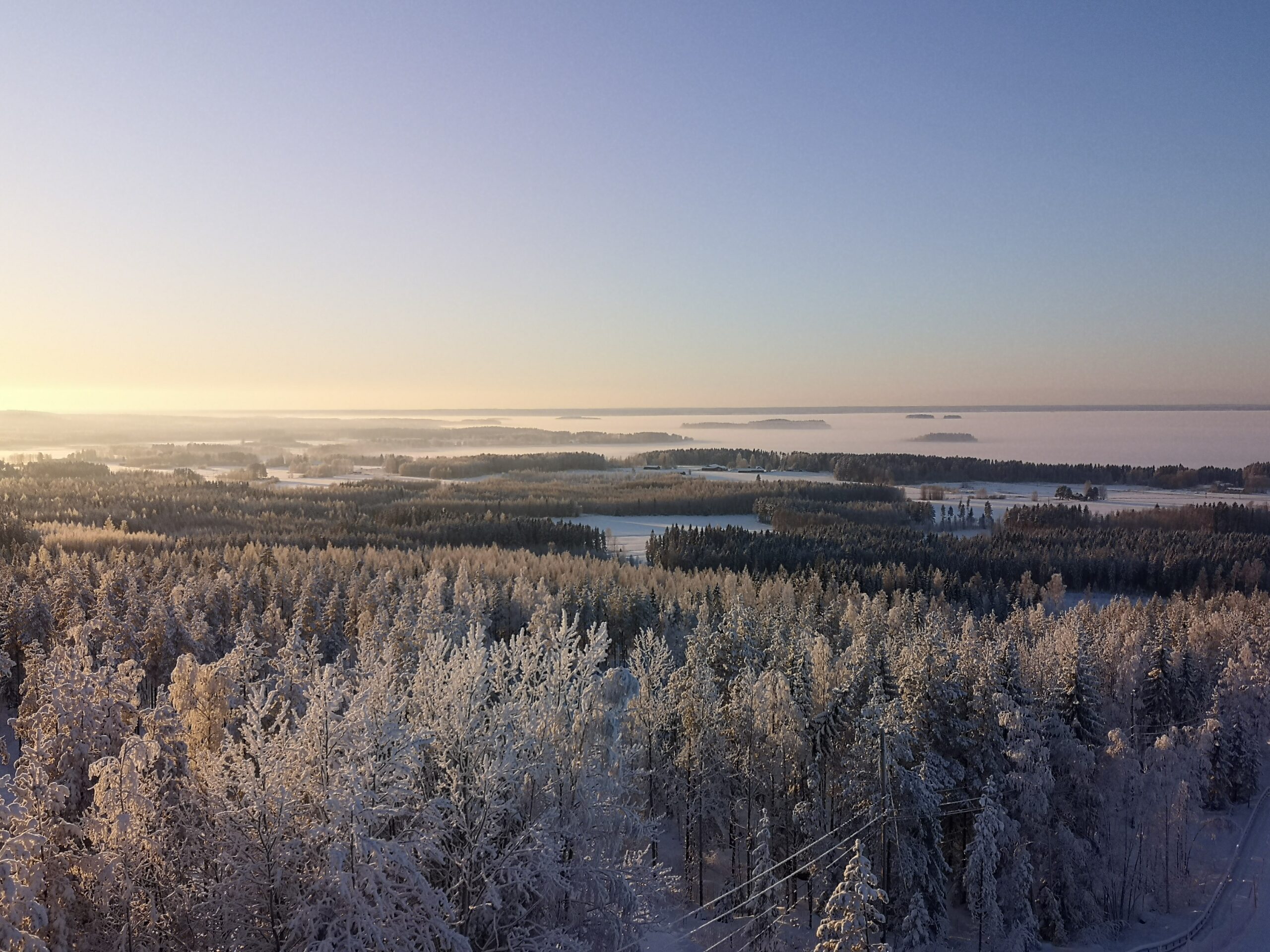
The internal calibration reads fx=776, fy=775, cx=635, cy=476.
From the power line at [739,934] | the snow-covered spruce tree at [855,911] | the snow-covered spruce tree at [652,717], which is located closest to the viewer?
the snow-covered spruce tree at [855,911]

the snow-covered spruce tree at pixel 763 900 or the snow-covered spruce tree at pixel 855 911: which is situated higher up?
the snow-covered spruce tree at pixel 855 911

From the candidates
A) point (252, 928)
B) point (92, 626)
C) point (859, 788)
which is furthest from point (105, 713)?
point (92, 626)

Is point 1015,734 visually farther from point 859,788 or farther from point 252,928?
point 252,928

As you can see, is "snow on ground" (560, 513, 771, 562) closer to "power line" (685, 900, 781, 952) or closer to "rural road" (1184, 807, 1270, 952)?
"rural road" (1184, 807, 1270, 952)

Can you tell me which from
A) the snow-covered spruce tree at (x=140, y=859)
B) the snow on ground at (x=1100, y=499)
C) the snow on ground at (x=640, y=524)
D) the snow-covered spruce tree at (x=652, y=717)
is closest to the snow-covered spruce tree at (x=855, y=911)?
the snow-covered spruce tree at (x=140, y=859)

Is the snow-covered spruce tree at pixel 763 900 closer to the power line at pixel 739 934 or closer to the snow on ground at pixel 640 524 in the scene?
the power line at pixel 739 934

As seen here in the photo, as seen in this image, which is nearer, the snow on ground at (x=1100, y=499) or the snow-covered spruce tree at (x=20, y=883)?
the snow-covered spruce tree at (x=20, y=883)
